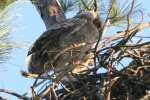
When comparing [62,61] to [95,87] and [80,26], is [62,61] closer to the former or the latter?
[80,26]

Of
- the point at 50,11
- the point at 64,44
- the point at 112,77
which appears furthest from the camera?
the point at 50,11

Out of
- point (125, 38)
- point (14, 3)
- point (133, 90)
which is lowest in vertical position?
point (133, 90)

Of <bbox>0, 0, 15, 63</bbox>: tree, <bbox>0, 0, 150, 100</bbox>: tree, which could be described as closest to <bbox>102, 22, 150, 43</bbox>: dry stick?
<bbox>0, 0, 150, 100</bbox>: tree

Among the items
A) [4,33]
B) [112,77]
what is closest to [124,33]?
[112,77]

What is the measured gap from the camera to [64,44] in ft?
13.1

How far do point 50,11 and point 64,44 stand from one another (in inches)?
21.7

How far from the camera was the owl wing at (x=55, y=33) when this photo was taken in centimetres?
384

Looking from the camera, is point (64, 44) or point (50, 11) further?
point (50, 11)

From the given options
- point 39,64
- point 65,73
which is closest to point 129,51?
point 65,73

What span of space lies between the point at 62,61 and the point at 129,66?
627 millimetres

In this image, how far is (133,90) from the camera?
10.8 ft

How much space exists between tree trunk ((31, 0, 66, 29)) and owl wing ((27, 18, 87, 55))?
8.8 inches

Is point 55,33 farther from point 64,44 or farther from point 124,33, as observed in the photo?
point 124,33

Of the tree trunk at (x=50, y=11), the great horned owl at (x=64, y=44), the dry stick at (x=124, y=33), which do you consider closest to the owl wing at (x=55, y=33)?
the great horned owl at (x=64, y=44)
